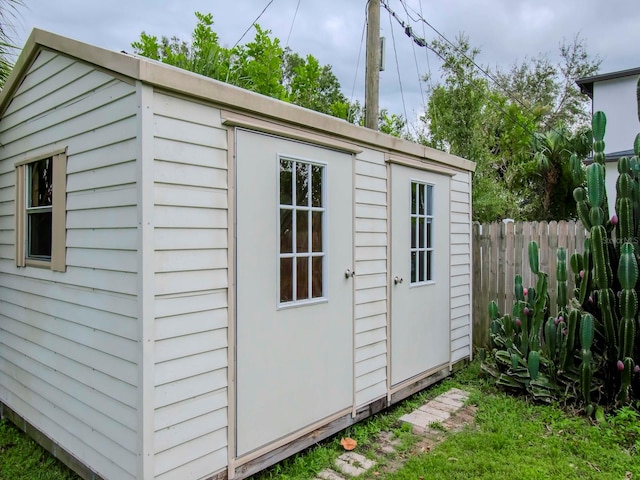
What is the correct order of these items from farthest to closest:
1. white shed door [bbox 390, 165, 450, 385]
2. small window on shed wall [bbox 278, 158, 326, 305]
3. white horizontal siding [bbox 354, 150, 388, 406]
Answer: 1. white shed door [bbox 390, 165, 450, 385]
2. white horizontal siding [bbox 354, 150, 388, 406]
3. small window on shed wall [bbox 278, 158, 326, 305]

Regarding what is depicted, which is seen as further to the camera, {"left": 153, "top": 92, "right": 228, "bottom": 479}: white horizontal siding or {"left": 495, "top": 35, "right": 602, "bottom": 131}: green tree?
{"left": 495, "top": 35, "right": 602, "bottom": 131}: green tree

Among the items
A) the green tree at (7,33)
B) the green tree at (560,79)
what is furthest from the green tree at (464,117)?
the green tree at (560,79)

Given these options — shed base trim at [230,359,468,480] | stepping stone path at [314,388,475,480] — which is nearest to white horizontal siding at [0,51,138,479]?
shed base trim at [230,359,468,480]

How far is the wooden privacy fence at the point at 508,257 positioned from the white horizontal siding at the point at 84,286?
4646mm

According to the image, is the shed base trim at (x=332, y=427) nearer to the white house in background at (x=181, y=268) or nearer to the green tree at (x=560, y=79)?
the white house in background at (x=181, y=268)

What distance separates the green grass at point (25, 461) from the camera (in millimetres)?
2939

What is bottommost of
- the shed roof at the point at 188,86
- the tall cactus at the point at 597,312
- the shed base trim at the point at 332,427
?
the shed base trim at the point at 332,427

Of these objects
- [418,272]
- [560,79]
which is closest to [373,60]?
[418,272]

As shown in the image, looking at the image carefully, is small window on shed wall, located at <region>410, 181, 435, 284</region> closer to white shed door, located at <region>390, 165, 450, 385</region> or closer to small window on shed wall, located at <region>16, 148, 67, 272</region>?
white shed door, located at <region>390, 165, 450, 385</region>

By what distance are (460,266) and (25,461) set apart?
441 cm

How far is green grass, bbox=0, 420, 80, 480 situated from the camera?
2939 millimetres

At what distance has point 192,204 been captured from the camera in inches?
94.4

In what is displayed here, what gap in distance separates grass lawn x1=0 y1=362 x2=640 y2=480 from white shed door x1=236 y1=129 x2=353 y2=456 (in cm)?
33

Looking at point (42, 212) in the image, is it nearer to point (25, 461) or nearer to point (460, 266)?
point (25, 461)
